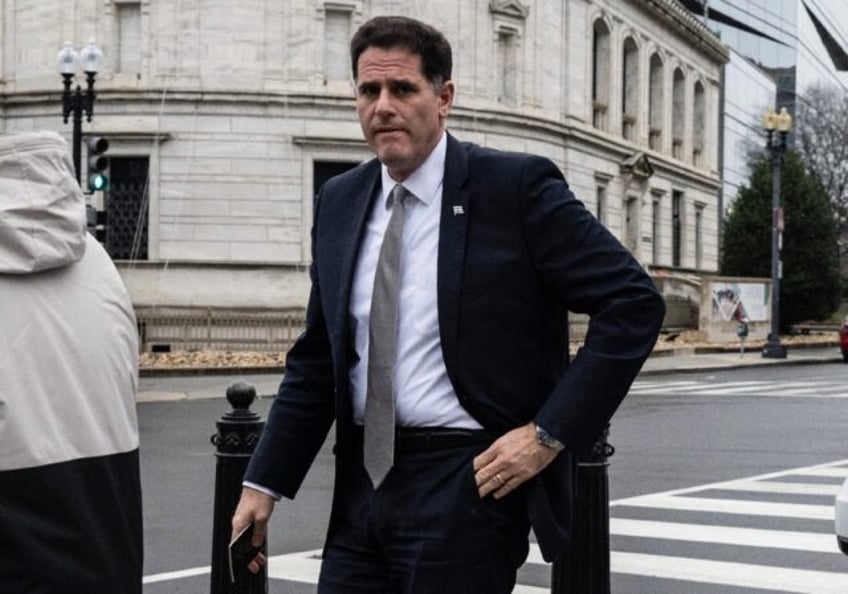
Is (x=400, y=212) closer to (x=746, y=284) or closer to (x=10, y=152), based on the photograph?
(x=10, y=152)

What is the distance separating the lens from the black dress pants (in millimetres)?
3824

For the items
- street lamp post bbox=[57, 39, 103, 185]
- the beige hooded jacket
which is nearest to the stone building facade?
street lamp post bbox=[57, 39, 103, 185]

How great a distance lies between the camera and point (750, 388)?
29062mm

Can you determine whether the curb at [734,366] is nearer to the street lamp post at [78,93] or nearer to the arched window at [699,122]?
the street lamp post at [78,93]

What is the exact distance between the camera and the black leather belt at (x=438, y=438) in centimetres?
387

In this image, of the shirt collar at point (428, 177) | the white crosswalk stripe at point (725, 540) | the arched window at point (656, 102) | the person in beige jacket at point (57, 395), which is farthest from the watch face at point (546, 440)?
the arched window at point (656, 102)

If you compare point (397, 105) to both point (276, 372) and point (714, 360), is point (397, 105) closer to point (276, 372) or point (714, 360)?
point (276, 372)

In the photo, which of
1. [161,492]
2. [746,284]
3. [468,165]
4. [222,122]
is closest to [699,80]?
[746,284]

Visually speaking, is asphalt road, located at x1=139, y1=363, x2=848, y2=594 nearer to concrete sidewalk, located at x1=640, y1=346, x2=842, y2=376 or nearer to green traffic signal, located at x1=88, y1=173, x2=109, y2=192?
green traffic signal, located at x1=88, y1=173, x2=109, y2=192

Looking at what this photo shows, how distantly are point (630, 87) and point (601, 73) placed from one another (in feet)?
10.4

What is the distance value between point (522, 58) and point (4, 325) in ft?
134

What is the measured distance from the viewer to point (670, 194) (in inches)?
2292

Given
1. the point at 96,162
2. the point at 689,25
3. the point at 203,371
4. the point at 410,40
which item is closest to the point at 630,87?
the point at 689,25

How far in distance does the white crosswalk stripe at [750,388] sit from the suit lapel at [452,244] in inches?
920
